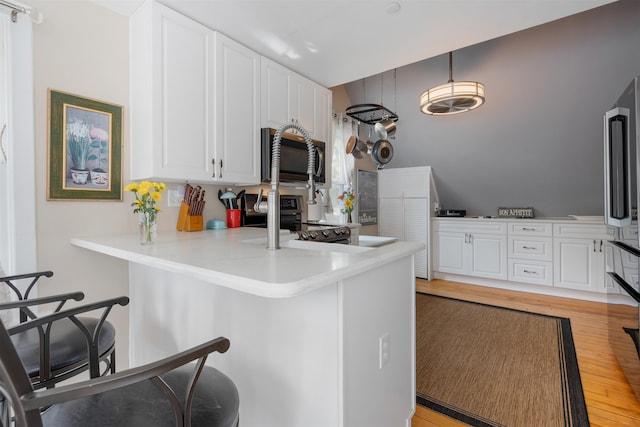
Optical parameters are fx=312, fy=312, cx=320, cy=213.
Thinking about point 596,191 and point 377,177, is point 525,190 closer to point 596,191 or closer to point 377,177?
point 596,191

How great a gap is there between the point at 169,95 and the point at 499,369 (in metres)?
Answer: 2.83

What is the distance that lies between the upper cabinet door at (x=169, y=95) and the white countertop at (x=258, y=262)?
588 millimetres

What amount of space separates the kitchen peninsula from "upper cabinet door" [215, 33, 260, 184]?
0.86 m

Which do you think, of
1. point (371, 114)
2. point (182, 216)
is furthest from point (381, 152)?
point (182, 216)

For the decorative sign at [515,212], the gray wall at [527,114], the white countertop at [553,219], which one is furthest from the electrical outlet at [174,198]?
the decorative sign at [515,212]

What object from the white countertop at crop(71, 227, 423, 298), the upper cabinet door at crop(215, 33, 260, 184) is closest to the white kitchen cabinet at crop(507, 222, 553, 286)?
the white countertop at crop(71, 227, 423, 298)

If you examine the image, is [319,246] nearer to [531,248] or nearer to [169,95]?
[169,95]

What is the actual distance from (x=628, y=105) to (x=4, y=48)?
3.42m

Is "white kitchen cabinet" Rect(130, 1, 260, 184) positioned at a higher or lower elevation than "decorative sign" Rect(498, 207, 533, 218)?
higher

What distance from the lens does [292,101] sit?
274 centimetres

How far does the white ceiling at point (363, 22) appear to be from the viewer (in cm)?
188

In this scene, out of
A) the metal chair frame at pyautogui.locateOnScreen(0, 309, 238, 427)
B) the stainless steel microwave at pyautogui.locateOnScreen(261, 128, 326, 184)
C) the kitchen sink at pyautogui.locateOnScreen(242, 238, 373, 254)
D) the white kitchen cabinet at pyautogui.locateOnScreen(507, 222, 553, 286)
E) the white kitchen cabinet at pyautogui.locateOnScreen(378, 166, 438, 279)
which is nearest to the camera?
the metal chair frame at pyautogui.locateOnScreen(0, 309, 238, 427)

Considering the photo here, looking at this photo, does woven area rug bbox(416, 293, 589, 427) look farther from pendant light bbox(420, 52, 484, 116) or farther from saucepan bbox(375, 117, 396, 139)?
pendant light bbox(420, 52, 484, 116)

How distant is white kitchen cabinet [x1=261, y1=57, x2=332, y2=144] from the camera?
2.51 m
